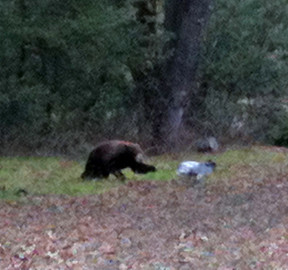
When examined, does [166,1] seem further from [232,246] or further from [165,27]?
[232,246]

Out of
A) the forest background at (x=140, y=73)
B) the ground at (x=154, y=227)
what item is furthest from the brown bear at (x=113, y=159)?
the forest background at (x=140, y=73)

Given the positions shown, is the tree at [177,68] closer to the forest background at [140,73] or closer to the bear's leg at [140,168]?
the forest background at [140,73]

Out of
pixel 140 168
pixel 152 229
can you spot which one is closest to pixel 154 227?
pixel 152 229

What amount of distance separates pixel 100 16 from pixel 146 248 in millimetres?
13624

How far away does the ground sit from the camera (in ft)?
31.0

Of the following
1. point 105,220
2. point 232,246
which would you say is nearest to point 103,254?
point 232,246

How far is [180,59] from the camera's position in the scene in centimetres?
2422

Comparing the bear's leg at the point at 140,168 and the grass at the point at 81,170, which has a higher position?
the bear's leg at the point at 140,168

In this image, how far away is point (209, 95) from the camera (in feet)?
87.6

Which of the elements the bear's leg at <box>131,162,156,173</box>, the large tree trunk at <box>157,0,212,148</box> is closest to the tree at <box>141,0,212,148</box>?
the large tree trunk at <box>157,0,212,148</box>

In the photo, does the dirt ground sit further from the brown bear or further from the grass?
the grass

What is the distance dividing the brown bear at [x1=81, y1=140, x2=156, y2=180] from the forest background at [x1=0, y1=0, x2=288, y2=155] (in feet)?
19.6

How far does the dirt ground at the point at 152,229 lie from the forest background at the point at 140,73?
758cm

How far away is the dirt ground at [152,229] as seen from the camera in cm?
945
